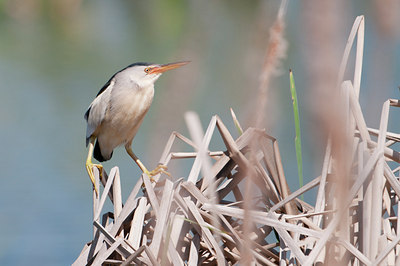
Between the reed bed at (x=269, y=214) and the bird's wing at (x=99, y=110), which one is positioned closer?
the reed bed at (x=269, y=214)

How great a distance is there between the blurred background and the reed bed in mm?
170

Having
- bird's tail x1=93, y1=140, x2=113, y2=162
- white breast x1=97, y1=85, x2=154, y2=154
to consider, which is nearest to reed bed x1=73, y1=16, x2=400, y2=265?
white breast x1=97, y1=85, x2=154, y2=154

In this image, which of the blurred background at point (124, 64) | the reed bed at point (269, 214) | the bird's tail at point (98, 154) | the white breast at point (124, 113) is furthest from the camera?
the bird's tail at point (98, 154)

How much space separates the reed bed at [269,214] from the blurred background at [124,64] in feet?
0.56

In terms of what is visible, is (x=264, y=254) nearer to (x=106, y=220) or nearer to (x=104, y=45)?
(x=106, y=220)

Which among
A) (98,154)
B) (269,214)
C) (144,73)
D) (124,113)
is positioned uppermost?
(144,73)

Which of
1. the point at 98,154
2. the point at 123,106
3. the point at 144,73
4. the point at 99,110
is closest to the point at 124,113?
the point at 123,106

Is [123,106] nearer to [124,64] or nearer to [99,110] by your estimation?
[99,110]

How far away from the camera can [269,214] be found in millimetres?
1679

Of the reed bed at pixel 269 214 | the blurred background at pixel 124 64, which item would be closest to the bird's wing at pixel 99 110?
the blurred background at pixel 124 64

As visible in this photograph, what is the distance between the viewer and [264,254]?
1792 mm

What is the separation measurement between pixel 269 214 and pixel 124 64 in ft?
17.9

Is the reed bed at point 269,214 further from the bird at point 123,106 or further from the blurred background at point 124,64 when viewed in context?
the bird at point 123,106

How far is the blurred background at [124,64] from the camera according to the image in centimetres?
66
